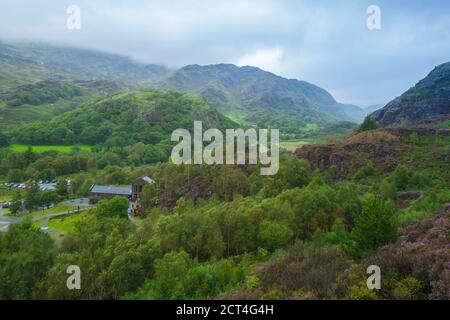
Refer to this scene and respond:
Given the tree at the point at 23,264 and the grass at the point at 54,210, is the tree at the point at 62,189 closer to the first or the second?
the grass at the point at 54,210

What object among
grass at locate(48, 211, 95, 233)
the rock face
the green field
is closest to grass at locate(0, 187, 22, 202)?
grass at locate(48, 211, 95, 233)

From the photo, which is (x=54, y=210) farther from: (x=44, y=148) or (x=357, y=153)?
(x=44, y=148)

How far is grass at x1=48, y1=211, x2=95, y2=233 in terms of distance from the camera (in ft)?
169

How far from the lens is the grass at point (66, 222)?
51.4 metres

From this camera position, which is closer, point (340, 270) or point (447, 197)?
point (340, 270)

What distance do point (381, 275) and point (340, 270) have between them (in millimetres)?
2762

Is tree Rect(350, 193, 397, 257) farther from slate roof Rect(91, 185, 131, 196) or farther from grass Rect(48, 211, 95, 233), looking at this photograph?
slate roof Rect(91, 185, 131, 196)

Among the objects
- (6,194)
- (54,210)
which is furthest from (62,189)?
(6,194)

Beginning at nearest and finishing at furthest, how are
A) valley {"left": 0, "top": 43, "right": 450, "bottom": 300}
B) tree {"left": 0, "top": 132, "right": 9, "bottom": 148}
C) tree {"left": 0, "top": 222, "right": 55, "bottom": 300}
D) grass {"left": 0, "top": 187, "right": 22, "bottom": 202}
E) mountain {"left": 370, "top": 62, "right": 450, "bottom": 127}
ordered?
valley {"left": 0, "top": 43, "right": 450, "bottom": 300}
tree {"left": 0, "top": 222, "right": 55, "bottom": 300}
grass {"left": 0, "top": 187, "right": 22, "bottom": 202}
mountain {"left": 370, "top": 62, "right": 450, "bottom": 127}
tree {"left": 0, "top": 132, "right": 9, "bottom": 148}

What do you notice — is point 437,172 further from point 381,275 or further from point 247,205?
point 381,275

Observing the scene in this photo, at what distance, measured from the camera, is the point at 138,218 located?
183ft

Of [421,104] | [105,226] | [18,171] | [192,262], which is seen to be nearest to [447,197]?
[192,262]

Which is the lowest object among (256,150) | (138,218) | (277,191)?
(138,218)
